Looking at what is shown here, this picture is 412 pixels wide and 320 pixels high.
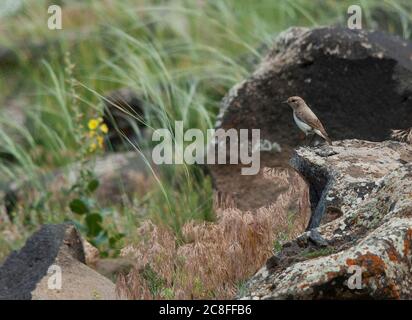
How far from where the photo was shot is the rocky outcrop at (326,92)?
19.4ft

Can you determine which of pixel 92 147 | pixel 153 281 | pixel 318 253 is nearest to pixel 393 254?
pixel 318 253

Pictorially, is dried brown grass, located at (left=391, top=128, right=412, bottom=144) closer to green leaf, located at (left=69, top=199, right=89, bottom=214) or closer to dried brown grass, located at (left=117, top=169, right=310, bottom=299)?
dried brown grass, located at (left=117, top=169, right=310, bottom=299)

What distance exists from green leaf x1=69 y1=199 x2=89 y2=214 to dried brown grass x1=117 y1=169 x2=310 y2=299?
1.38 m

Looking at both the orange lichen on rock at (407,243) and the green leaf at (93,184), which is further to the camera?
the green leaf at (93,184)

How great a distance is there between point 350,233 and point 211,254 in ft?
2.43

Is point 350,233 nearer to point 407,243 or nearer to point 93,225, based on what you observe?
point 407,243

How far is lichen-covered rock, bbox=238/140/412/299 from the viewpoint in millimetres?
3393

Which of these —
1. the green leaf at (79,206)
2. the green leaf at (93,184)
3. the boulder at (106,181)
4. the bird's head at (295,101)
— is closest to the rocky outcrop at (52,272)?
the green leaf at (79,206)

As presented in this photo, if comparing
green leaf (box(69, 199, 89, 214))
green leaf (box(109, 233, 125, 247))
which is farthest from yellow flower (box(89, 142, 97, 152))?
green leaf (box(109, 233, 125, 247))

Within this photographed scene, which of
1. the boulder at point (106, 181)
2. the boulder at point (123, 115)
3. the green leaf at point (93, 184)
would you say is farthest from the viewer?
the boulder at point (123, 115)

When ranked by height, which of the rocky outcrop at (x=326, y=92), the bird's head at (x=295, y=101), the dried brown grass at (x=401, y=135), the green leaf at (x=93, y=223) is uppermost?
the rocky outcrop at (x=326, y=92)

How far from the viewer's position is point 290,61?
608cm

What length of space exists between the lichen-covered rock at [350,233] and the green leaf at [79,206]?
1.94 m

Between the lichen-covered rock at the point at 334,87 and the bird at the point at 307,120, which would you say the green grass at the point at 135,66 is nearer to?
the lichen-covered rock at the point at 334,87
